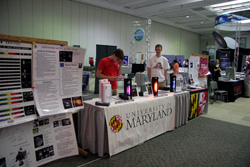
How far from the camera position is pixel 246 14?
→ 7367mm

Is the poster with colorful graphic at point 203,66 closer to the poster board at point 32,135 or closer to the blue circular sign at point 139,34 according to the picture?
the poster board at point 32,135

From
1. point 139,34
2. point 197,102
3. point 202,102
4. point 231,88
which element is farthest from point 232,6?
point 197,102

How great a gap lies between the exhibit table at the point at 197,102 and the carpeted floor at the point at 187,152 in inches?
21.5

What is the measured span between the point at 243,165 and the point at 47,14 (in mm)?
10463

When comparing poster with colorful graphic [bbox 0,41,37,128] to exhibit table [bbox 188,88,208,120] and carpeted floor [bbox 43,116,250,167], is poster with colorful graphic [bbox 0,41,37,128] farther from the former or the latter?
exhibit table [bbox 188,88,208,120]

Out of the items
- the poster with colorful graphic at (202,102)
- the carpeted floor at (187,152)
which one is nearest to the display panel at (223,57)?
the poster with colorful graphic at (202,102)

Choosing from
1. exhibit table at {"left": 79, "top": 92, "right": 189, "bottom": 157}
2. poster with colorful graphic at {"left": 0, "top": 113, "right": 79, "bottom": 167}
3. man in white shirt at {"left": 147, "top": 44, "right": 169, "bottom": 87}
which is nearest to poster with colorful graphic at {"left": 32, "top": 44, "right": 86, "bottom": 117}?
poster with colorful graphic at {"left": 0, "top": 113, "right": 79, "bottom": 167}

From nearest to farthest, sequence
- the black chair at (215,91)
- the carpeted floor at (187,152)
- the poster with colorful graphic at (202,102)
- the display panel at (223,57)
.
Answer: the carpeted floor at (187,152), the poster with colorful graphic at (202,102), the black chair at (215,91), the display panel at (223,57)

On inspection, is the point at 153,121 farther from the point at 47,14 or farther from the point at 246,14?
the point at 47,14

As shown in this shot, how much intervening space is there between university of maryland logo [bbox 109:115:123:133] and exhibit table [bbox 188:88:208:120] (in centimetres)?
202

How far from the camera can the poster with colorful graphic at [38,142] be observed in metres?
1.77

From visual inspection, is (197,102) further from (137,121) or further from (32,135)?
(32,135)

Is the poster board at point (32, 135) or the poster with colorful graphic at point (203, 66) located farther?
the poster with colorful graphic at point (203, 66)

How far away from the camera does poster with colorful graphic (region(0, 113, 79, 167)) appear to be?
177 cm
